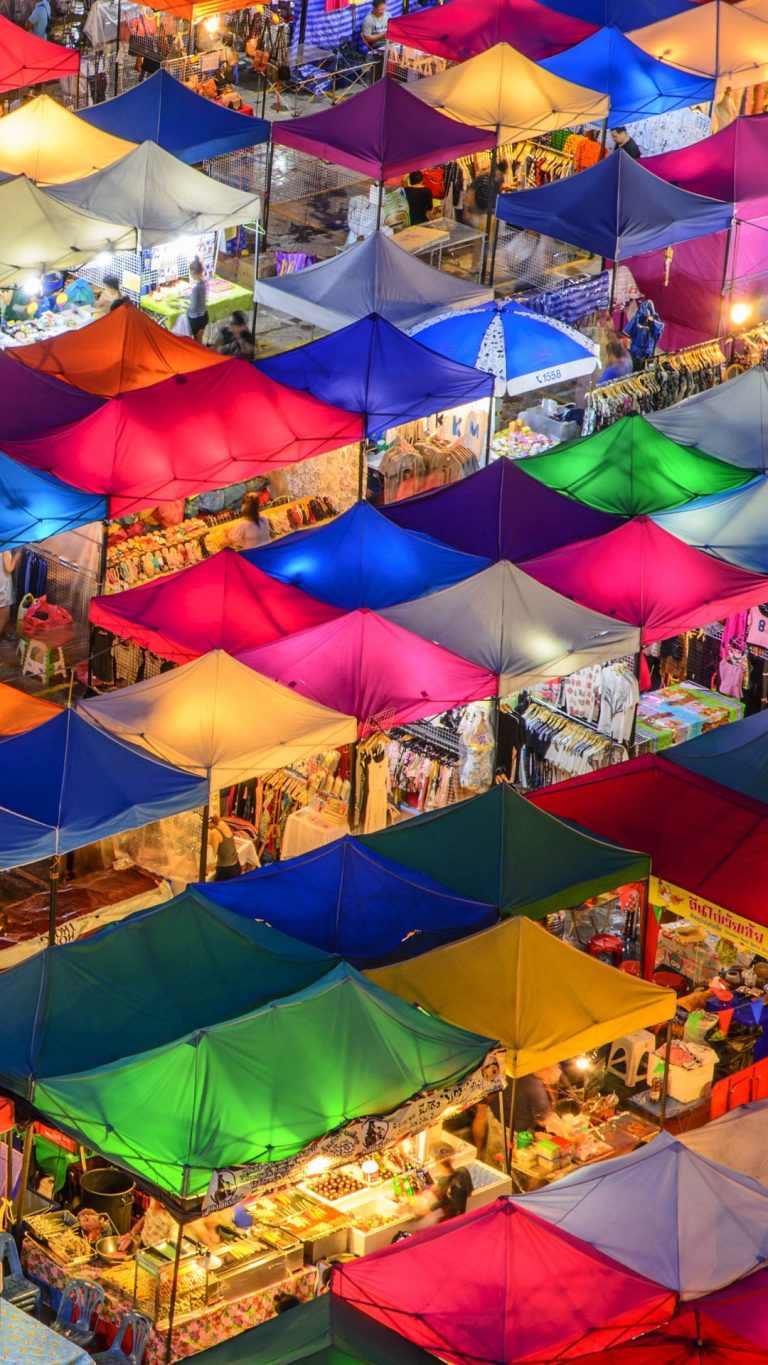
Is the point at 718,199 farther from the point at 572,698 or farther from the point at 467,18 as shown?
the point at 572,698

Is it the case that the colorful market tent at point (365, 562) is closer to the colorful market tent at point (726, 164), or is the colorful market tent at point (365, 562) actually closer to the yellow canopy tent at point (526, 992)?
the yellow canopy tent at point (526, 992)

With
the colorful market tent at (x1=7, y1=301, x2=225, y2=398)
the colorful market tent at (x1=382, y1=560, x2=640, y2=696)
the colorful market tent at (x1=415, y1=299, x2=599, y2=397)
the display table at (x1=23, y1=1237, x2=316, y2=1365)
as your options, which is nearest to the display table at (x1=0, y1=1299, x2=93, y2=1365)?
the display table at (x1=23, y1=1237, x2=316, y2=1365)

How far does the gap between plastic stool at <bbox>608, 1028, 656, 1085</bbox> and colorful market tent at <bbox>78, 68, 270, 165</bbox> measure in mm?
12625

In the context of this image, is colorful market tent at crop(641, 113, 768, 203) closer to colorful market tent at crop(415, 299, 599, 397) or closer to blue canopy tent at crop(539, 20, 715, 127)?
blue canopy tent at crop(539, 20, 715, 127)

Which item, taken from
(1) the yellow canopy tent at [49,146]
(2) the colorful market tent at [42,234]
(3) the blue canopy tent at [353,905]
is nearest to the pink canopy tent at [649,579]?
(3) the blue canopy tent at [353,905]

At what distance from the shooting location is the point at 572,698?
17.8 meters

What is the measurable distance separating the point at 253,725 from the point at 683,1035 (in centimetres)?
352

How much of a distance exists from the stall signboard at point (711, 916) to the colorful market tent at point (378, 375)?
19.3 feet

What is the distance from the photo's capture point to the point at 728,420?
65.4 feet

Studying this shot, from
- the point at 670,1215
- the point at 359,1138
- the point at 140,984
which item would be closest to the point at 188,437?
the point at 140,984

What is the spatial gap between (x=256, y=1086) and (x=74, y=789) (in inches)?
122

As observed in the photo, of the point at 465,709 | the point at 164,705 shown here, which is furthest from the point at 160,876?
the point at 465,709

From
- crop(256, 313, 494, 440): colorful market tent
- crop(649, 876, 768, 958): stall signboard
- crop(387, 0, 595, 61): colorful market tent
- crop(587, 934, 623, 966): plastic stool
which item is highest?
crop(387, 0, 595, 61): colorful market tent

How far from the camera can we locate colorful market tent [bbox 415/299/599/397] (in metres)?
20.9
